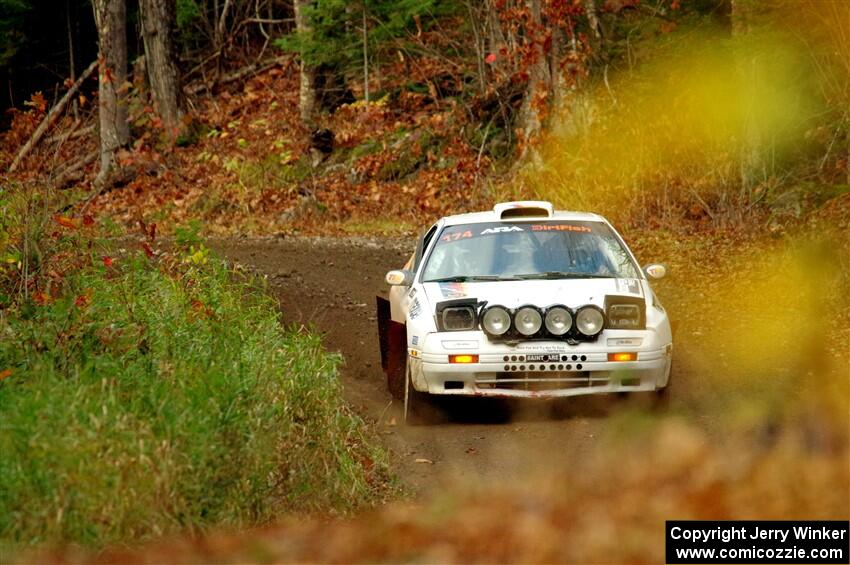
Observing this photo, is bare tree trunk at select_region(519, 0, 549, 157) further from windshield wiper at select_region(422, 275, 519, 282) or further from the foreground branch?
windshield wiper at select_region(422, 275, 519, 282)

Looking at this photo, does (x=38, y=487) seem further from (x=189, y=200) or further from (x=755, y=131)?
(x=189, y=200)

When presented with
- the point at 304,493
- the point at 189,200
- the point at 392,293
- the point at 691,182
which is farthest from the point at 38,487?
the point at 189,200

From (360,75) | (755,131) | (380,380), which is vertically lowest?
(380,380)

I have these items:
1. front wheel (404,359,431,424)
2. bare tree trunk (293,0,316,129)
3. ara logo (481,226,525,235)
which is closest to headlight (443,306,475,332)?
front wheel (404,359,431,424)

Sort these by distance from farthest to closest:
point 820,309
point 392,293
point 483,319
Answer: point 820,309
point 392,293
point 483,319

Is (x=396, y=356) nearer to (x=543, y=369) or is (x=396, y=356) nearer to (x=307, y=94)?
(x=543, y=369)

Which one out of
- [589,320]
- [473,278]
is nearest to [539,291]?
[589,320]

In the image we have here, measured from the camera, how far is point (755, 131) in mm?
19266

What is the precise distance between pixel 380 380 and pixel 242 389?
4.65 meters

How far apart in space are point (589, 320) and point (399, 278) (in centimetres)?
175

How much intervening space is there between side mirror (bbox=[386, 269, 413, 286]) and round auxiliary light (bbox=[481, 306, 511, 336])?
118cm

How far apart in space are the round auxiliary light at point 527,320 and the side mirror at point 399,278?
4.45ft

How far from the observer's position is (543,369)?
9.05 metres

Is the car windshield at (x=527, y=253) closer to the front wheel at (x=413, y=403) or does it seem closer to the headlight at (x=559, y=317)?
the headlight at (x=559, y=317)
